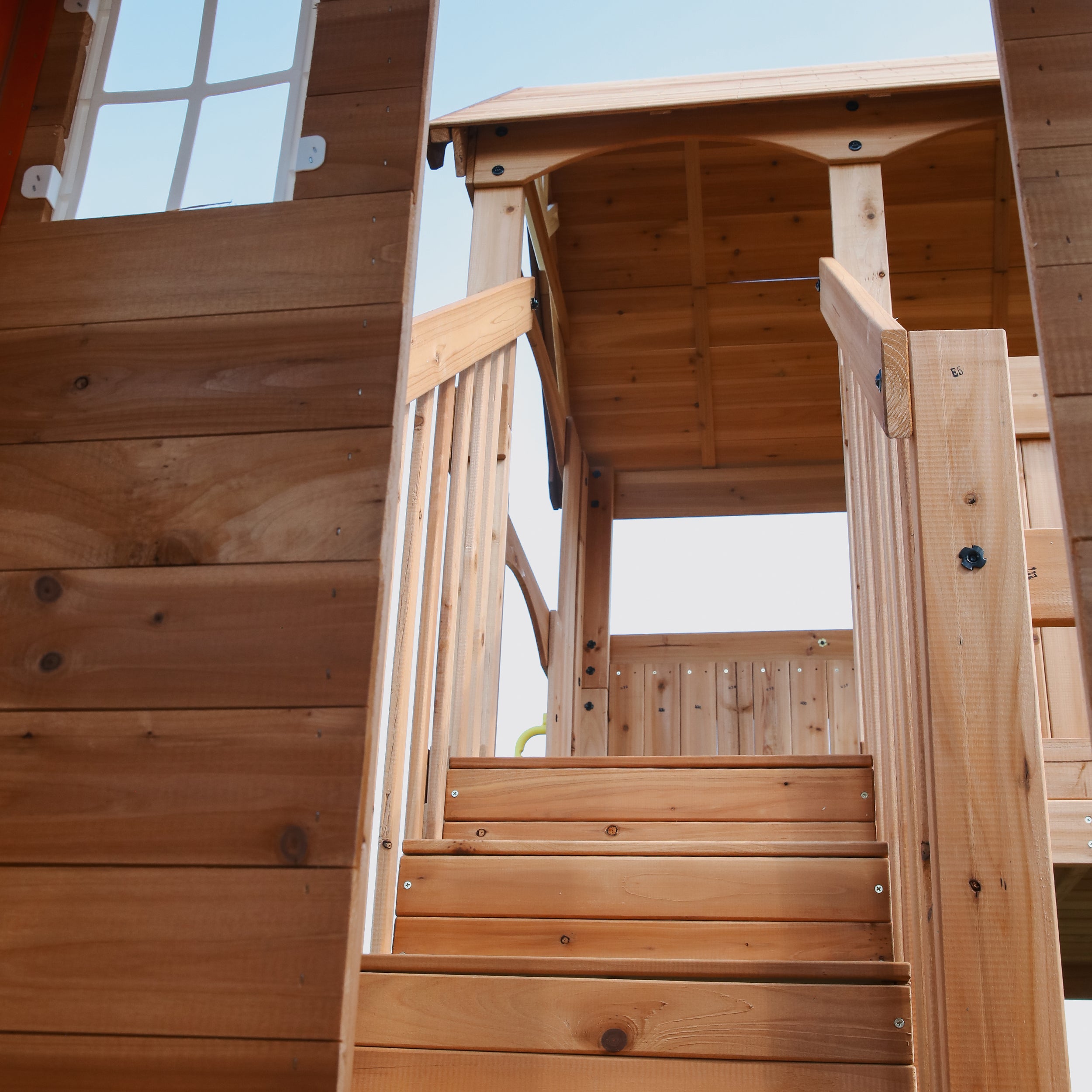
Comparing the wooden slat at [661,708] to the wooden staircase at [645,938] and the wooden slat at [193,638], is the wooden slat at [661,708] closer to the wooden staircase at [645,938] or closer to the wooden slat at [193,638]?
the wooden staircase at [645,938]

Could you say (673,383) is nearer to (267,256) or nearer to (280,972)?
(267,256)

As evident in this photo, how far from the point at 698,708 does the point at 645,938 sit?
3.11 m

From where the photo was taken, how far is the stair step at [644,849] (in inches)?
79.1

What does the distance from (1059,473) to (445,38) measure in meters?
1.45

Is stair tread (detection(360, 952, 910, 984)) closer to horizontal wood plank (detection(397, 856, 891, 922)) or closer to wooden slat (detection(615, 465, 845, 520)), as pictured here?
horizontal wood plank (detection(397, 856, 891, 922))

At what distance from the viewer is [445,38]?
2160 millimetres

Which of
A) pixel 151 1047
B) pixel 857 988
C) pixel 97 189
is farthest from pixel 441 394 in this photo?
pixel 151 1047

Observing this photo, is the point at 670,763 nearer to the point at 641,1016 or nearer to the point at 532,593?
the point at 641,1016

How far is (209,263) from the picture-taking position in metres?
1.46

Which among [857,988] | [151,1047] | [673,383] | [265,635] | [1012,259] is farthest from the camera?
[673,383]

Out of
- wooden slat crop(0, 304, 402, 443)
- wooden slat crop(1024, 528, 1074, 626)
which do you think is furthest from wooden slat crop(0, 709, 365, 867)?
wooden slat crop(1024, 528, 1074, 626)

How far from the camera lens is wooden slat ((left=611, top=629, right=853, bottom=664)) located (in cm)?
508

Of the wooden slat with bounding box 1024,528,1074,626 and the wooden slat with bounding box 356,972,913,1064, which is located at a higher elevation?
the wooden slat with bounding box 1024,528,1074,626

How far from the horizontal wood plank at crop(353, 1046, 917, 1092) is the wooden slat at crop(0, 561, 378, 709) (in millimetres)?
686
